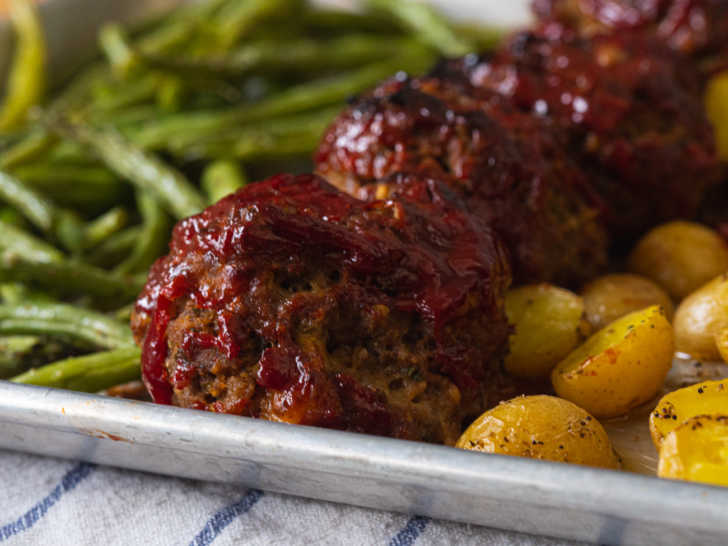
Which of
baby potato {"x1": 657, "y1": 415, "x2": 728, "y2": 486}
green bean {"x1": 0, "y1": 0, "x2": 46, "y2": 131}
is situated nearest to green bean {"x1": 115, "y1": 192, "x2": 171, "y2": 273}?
green bean {"x1": 0, "y1": 0, "x2": 46, "y2": 131}

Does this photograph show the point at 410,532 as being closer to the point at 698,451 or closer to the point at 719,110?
the point at 698,451

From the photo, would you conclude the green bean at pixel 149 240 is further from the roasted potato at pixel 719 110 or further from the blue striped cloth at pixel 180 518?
the roasted potato at pixel 719 110

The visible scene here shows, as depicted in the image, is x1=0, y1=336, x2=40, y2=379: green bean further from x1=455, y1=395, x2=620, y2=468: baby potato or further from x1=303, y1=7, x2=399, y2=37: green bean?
x1=303, y1=7, x2=399, y2=37: green bean

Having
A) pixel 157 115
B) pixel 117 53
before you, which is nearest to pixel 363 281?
pixel 157 115

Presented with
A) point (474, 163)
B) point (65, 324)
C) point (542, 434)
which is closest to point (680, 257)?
point (474, 163)

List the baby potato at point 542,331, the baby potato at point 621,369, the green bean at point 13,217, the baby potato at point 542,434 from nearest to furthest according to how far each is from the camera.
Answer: the baby potato at point 542,434 → the baby potato at point 621,369 → the baby potato at point 542,331 → the green bean at point 13,217

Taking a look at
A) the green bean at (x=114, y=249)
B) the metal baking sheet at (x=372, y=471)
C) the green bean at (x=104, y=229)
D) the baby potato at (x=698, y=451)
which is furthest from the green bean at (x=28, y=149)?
the baby potato at (x=698, y=451)
